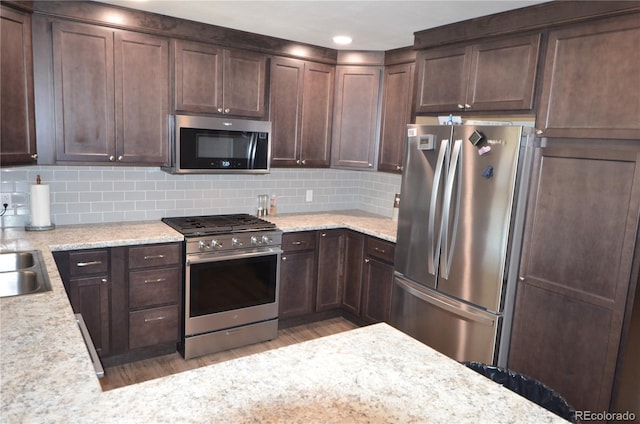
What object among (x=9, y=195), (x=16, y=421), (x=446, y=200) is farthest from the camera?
(x=9, y=195)

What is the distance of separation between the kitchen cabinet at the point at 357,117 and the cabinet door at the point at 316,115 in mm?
66

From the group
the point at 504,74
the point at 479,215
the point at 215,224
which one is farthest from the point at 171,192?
the point at 504,74

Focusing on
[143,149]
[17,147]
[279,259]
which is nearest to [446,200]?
[279,259]

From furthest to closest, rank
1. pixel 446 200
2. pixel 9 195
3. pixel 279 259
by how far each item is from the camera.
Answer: pixel 279 259 → pixel 9 195 → pixel 446 200

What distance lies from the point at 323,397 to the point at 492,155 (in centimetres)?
193

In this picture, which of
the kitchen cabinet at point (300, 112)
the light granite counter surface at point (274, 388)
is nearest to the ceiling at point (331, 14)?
the kitchen cabinet at point (300, 112)

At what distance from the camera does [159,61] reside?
320 centimetres

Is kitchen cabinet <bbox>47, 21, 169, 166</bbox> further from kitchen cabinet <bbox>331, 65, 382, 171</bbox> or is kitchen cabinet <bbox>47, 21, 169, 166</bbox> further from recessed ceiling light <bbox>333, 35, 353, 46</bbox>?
kitchen cabinet <bbox>331, 65, 382, 171</bbox>

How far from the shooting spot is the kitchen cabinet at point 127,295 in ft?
9.41

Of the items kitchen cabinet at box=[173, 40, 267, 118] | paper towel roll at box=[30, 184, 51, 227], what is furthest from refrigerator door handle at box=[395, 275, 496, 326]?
paper towel roll at box=[30, 184, 51, 227]

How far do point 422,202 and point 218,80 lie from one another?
179cm

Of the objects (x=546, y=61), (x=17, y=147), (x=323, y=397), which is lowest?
(x=323, y=397)

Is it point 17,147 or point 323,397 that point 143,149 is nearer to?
point 17,147

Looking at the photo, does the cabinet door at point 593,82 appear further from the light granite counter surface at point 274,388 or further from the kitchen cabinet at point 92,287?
the kitchen cabinet at point 92,287
